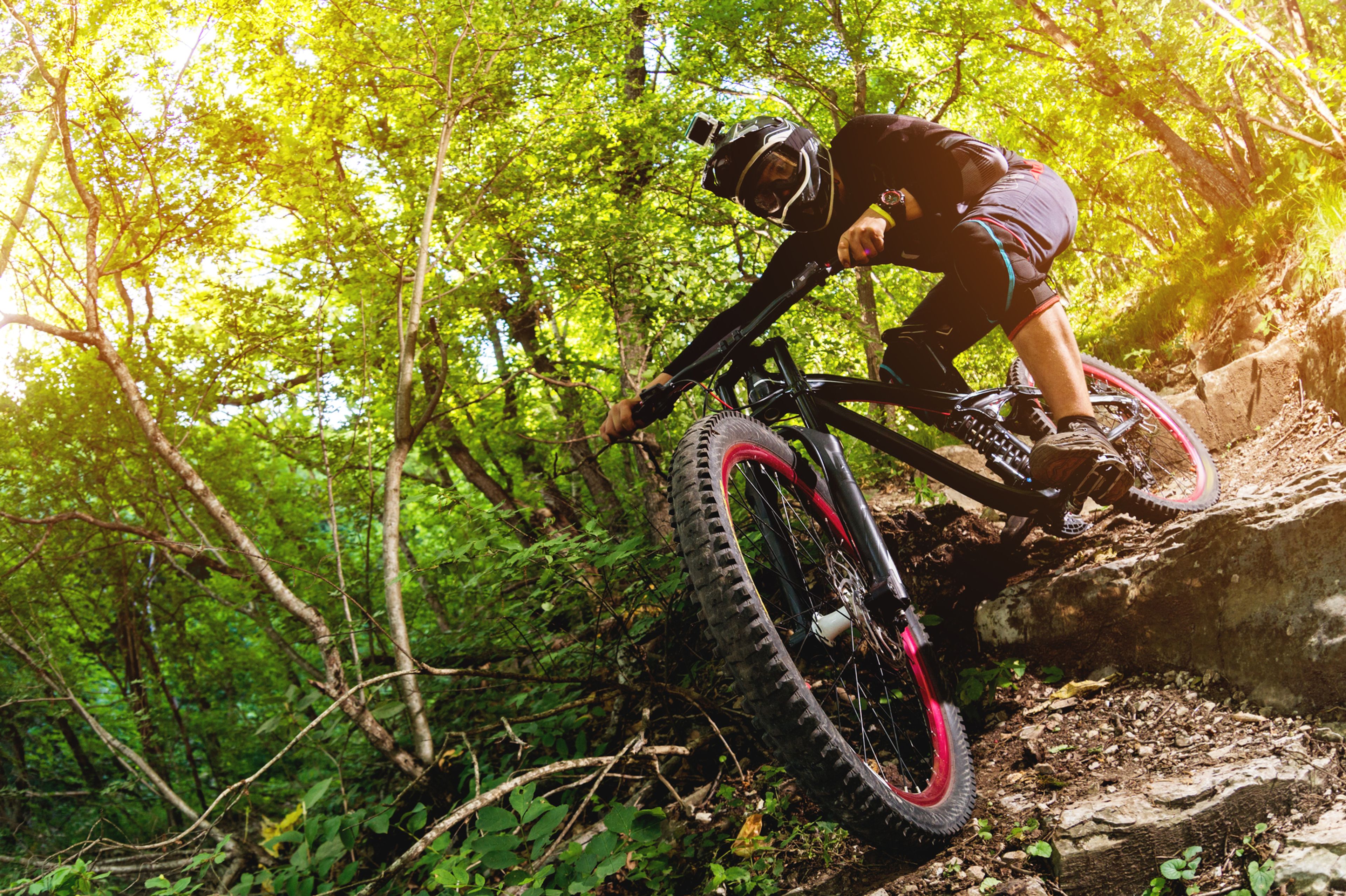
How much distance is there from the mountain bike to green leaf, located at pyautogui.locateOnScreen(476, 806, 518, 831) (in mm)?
802

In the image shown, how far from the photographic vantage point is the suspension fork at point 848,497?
194cm

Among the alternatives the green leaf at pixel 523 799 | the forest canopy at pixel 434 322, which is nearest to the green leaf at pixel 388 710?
the forest canopy at pixel 434 322

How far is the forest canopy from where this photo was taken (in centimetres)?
287

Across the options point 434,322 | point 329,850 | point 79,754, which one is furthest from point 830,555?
point 79,754

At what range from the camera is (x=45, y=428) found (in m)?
5.37

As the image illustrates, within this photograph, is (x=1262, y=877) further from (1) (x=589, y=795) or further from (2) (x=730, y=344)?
(2) (x=730, y=344)

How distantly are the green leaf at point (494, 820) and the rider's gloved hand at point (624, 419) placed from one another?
1.11 m

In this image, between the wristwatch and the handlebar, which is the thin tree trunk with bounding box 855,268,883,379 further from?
the handlebar

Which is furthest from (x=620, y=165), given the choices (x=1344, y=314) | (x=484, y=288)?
(x=1344, y=314)

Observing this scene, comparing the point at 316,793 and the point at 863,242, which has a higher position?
the point at 863,242

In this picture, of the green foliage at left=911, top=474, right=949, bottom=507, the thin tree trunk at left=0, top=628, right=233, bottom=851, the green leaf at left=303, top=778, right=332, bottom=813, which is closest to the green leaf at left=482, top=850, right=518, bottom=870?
the green leaf at left=303, top=778, right=332, bottom=813

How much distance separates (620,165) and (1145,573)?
4.79 meters

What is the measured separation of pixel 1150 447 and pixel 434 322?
3685mm

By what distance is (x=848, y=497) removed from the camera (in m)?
2.06
